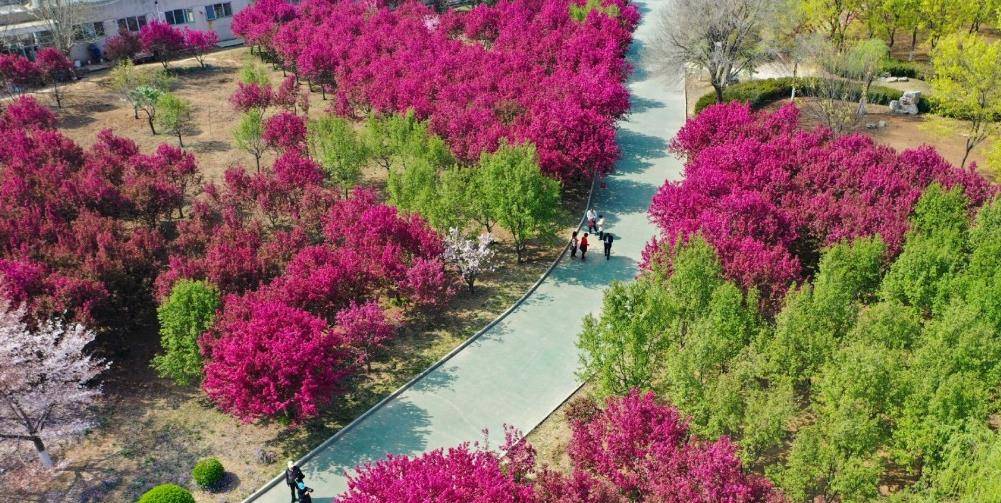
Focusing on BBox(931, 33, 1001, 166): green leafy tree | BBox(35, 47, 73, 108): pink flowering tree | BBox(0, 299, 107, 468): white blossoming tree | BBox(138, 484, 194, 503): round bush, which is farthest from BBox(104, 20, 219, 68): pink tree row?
BBox(931, 33, 1001, 166): green leafy tree

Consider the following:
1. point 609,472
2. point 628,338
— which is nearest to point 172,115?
point 628,338

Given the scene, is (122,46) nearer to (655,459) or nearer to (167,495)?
(167,495)

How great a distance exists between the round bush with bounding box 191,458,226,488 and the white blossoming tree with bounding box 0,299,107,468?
3.15 metres

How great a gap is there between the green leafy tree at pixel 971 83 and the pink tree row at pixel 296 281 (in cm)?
2443

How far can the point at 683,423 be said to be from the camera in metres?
16.0

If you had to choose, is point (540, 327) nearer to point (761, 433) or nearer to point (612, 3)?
point (761, 433)

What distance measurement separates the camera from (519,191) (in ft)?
82.3

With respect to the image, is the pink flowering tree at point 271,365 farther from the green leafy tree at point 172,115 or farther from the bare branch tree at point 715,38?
the bare branch tree at point 715,38

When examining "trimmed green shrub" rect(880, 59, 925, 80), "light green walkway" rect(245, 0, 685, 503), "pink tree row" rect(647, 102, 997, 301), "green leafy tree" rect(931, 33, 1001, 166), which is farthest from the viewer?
"trimmed green shrub" rect(880, 59, 925, 80)

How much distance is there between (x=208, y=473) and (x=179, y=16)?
142 ft

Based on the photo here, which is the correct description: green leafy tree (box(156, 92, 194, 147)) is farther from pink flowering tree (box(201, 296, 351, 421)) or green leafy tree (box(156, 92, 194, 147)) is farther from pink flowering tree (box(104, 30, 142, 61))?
pink flowering tree (box(201, 296, 351, 421))

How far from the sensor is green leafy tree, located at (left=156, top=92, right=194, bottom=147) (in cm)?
3428

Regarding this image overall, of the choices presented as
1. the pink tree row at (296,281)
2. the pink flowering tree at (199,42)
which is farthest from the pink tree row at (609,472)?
the pink flowering tree at (199,42)

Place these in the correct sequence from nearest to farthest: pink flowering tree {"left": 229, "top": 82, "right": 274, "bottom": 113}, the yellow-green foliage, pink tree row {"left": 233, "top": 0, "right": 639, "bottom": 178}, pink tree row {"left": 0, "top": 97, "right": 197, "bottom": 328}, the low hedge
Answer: pink tree row {"left": 0, "top": 97, "right": 197, "bottom": 328}, pink tree row {"left": 233, "top": 0, "right": 639, "bottom": 178}, pink flowering tree {"left": 229, "top": 82, "right": 274, "bottom": 113}, the low hedge, the yellow-green foliage
